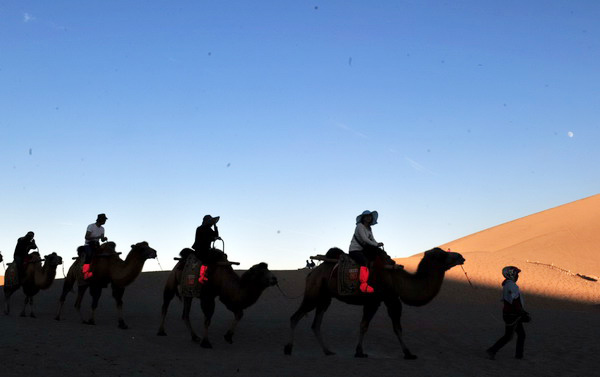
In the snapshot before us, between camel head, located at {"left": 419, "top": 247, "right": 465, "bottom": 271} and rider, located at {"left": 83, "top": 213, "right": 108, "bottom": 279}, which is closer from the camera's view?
camel head, located at {"left": 419, "top": 247, "right": 465, "bottom": 271}

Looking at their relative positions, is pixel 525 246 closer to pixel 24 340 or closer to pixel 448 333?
pixel 448 333

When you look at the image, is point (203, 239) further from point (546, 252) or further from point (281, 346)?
point (546, 252)

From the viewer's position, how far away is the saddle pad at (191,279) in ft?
45.9

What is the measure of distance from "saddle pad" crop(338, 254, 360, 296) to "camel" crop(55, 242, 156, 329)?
17.9ft

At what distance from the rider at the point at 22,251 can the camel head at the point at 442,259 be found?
13584 mm

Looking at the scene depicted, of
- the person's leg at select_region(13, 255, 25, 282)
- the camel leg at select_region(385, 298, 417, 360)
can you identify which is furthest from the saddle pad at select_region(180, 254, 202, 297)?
the person's leg at select_region(13, 255, 25, 282)

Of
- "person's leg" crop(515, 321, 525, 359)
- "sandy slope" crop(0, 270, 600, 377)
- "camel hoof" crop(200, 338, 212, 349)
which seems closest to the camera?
"sandy slope" crop(0, 270, 600, 377)

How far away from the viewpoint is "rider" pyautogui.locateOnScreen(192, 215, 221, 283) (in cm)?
1413

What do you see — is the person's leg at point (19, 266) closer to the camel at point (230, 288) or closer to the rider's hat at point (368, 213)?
the camel at point (230, 288)

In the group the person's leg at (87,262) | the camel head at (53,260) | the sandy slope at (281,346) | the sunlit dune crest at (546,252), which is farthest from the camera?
Answer: the sunlit dune crest at (546,252)

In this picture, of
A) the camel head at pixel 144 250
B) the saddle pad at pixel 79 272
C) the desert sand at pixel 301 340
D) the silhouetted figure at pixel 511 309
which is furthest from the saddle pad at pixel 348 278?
the saddle pad at pixel 79 272

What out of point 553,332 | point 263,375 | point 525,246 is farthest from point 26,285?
point 525,246

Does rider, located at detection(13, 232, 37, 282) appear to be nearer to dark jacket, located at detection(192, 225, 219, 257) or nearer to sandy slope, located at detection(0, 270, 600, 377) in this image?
sandy slope, located at detection(0, 270, 600, 377)

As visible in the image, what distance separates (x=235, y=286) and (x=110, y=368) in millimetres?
3942
